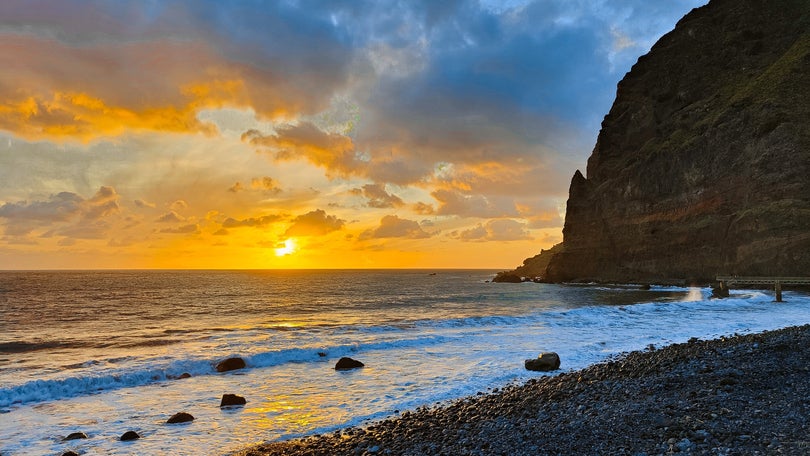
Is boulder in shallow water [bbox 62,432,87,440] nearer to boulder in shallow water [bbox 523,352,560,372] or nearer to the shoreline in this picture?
the shoreline

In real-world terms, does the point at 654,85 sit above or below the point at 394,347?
above

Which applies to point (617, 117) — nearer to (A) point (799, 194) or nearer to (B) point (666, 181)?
(B) point (666, 181)

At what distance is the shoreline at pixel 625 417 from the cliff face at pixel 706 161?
59.1 meters

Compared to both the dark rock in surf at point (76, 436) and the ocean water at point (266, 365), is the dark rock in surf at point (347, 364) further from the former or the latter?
the dark rock in surf at point (76, 436)

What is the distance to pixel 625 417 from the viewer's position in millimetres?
9961

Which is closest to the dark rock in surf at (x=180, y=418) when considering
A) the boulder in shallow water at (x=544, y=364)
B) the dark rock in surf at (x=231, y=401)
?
the dark rock in surf at (x=231, y=401)

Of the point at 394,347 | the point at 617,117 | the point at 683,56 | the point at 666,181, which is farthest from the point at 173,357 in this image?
the point at 683,56

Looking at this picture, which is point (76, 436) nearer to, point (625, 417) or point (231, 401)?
point (231, 401)

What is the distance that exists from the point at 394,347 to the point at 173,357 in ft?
37.1

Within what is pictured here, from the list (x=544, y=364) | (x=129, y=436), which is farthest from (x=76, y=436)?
(x=544, y=364)

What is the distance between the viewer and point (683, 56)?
95062 mm

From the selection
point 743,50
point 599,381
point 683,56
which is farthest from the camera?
point 683,56

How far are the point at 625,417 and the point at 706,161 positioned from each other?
77.4 meters

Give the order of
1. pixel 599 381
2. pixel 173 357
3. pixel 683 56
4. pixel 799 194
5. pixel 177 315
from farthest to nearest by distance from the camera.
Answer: pixel 683 56
pixel 799 194
pixel 177 315
pixel 173 357
pixel 599 381
